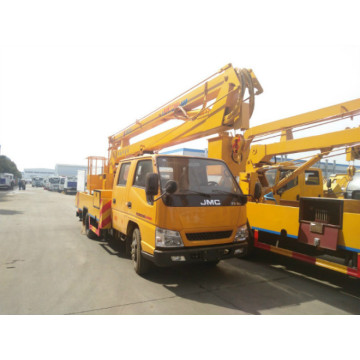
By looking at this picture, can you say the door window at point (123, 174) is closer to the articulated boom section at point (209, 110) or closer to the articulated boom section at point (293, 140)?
the articulated boom section at point (209, 110)

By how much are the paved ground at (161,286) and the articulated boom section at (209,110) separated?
2.91 meters

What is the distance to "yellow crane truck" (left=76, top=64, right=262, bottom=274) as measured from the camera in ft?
13.0

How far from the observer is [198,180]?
449cm

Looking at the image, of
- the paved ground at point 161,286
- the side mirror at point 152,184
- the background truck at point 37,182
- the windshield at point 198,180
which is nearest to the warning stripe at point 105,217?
the paved ground at point 161,286

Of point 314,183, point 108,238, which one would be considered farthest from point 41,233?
point 314,183

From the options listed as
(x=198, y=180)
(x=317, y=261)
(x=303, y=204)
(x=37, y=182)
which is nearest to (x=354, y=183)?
(x=303, y=204)

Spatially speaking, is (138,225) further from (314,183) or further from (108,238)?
(314,183)

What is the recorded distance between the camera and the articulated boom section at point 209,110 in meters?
5.35

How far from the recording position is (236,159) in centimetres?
584

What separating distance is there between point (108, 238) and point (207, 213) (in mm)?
4480

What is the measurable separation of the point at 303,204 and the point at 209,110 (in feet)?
9.07

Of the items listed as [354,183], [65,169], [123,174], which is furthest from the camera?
[65,169]

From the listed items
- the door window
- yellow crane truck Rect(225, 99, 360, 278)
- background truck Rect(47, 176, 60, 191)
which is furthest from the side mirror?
background truck Rect(47, 176, 60, 191)

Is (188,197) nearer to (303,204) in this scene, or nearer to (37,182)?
(303,204)
